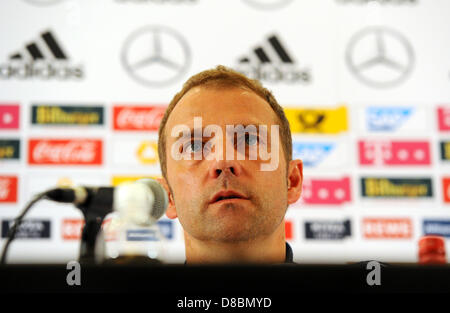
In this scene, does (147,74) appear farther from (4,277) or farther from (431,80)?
(4,277)

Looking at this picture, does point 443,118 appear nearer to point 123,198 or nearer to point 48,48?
point 48,48

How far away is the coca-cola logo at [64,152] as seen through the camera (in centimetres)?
275

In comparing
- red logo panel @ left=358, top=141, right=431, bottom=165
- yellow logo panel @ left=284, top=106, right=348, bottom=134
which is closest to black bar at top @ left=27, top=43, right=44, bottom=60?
yellow logo panel @ left=284, top=106, right=348, bottom=134

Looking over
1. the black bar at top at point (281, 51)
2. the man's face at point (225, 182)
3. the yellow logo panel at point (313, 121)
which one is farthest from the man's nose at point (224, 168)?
the black bar at top at point (281, 51)

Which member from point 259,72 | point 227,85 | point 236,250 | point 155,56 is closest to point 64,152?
point 155,56

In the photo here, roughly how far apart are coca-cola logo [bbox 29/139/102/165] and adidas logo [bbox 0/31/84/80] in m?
0.36

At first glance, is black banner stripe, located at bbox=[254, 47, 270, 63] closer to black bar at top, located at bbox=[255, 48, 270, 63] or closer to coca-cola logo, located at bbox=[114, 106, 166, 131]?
black bar at top, located at bbox=[255, 48, 270, 63]

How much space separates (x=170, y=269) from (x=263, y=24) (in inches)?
104

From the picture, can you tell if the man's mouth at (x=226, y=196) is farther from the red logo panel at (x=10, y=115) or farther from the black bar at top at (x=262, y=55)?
the red logo panel at (x=10, y=115)

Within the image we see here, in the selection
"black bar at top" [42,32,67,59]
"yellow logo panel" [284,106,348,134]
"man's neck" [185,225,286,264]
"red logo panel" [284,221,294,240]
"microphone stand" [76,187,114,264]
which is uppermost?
"black bar at top" [42,32,67,59]

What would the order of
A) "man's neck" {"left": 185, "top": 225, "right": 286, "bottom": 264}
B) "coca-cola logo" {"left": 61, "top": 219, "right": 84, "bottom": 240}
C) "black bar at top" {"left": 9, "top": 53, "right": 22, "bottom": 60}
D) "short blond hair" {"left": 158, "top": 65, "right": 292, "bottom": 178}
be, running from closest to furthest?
"man's neck" {"left": 185, "top": 225, "right": 286, "bottom": 264}
"short blond hair" {"left": 158, "top": 65, "right": 292, "bottom": 178}
"coca-cola logo" {"left": 61, "top": 219, "right": 84, "bottom": 240}
"black bar at top" {"left": 9, "top": 53, "right": 22, "bottom": 60}

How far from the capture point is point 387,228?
2791mm

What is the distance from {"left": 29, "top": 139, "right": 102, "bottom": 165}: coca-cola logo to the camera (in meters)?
2.75

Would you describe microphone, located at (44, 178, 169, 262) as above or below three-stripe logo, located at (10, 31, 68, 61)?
below
